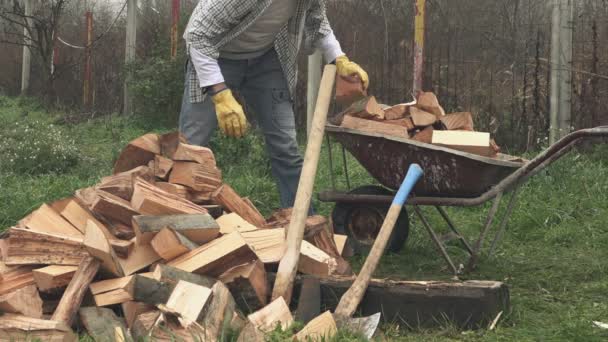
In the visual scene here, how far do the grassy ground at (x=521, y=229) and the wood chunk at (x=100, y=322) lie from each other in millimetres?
970

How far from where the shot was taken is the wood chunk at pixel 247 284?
9.45 ft

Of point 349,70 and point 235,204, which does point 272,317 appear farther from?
point 349,70

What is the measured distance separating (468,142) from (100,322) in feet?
6.48

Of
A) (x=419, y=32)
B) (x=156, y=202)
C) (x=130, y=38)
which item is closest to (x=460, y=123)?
(x=156, y=202)

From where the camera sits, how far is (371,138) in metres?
3.95

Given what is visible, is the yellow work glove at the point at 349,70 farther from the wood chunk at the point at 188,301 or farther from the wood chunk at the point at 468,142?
the wood chunk at the point at 188,301

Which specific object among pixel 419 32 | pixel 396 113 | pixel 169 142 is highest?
pixel 419 32

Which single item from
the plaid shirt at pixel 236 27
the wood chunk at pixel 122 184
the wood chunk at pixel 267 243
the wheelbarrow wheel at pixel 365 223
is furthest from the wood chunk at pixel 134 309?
the wheelbarrow wheel at pixel 365 223

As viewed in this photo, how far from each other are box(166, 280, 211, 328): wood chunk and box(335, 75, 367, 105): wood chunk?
185 cm

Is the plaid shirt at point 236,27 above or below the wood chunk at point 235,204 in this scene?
above

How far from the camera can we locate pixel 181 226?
2994 mm

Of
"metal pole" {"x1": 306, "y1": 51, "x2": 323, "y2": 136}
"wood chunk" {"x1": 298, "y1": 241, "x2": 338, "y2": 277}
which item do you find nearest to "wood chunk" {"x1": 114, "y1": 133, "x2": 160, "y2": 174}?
"wood chunk" {"x1": 298, "y1": 241, "x2": 338, "y2": 277}

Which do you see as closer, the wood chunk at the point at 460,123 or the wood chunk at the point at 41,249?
the wood chunk at the point at 41,249

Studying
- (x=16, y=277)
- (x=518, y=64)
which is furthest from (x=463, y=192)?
(x=518, y=64)
